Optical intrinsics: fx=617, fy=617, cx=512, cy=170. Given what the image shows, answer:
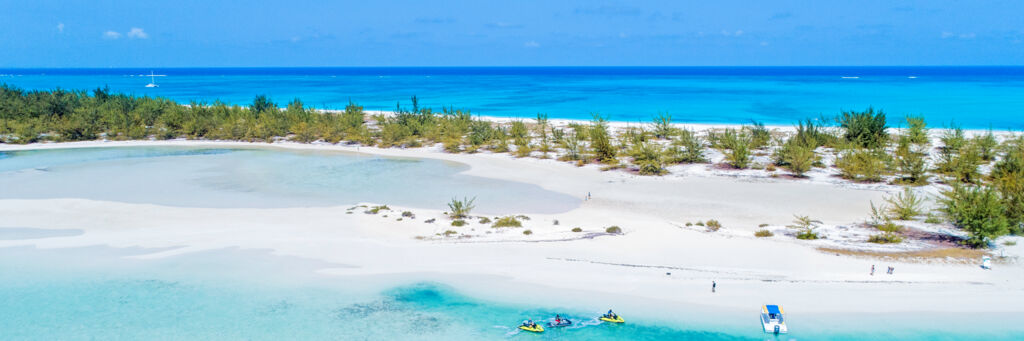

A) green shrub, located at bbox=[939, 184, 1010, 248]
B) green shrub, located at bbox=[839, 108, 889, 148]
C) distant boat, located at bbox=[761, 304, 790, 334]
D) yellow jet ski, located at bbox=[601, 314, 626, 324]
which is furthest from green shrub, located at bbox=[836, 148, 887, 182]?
yellow jet ski, located at bbox=[601, 314, 626, 324]

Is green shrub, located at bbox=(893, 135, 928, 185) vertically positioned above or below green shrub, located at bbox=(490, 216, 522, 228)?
above

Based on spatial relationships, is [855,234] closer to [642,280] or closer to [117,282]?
[642,280]

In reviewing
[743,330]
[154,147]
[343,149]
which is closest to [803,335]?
[743,330]

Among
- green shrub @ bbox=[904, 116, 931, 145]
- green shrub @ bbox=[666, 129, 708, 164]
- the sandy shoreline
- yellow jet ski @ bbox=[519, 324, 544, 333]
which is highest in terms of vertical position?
green shrub @ bbox=[904, 116, 931, 145]

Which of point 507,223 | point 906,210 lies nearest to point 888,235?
point 906,210

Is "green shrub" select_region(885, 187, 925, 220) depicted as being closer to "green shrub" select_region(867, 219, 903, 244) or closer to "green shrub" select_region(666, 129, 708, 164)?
"green shrub" select_region(867, 219, 903, 244)

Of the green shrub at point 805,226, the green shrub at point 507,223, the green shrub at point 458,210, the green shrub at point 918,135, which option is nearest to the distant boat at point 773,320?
the green shrub at point 805,226

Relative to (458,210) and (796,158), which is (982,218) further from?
(458,210)
